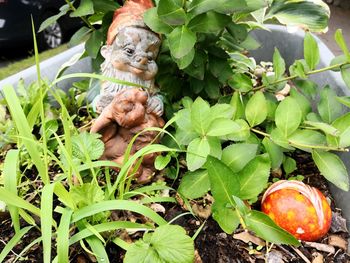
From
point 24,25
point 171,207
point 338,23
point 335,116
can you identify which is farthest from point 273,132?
point 338,23

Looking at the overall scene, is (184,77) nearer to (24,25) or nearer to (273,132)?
(273,132)

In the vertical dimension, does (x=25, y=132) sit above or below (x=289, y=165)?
above

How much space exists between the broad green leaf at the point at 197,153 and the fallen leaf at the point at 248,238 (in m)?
0.22

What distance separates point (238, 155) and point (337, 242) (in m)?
0.34

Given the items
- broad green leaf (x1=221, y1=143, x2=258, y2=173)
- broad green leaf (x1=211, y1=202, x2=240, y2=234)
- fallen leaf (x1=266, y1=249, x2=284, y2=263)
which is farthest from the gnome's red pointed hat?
fallen leaf (x1=266, y1=249, x2=284, y2=263)

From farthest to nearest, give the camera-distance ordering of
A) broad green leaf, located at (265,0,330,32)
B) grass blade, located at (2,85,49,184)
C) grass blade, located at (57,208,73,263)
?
broad green leaf, located at (265,0,330,32) → grass blade, located at (2,85,49,184) → grass blade, located at (57,208,73,263)

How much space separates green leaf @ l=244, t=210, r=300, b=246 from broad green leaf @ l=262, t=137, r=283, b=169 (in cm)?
25

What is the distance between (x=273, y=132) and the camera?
1042mm

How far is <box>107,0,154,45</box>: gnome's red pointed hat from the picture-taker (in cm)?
103

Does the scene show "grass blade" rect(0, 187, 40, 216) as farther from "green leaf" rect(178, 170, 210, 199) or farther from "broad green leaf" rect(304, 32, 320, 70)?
"broad green leaf" rect(304, 32, 320, 70)

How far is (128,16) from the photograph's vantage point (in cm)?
104

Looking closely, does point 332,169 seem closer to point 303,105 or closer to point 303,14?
point 303,105

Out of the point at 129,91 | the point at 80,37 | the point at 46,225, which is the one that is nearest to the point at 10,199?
the point at 46,225

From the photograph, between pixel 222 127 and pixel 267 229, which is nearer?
pixel 267 229
